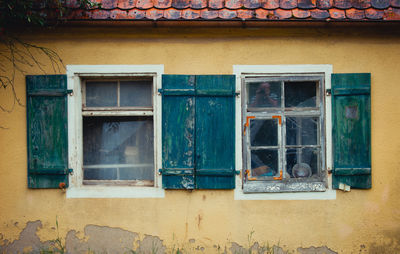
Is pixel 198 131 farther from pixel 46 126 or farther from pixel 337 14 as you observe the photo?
pixel 337 14

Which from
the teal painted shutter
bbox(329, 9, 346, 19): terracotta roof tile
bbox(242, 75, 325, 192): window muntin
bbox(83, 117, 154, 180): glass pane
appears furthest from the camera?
bbox(83, 117, 154, 180): glass pane

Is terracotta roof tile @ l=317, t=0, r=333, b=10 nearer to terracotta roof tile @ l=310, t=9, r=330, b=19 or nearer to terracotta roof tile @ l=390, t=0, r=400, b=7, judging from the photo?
terracotta roof tile @ l=310, t=9, r=330, b=19

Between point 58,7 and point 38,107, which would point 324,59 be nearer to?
point 58,7

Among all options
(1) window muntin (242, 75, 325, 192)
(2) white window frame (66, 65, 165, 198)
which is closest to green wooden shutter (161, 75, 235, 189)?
(2) white window frame (66, 65, 165, 198)

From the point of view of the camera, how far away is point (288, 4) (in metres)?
3.96

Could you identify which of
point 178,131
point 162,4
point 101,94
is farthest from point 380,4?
point 101,94

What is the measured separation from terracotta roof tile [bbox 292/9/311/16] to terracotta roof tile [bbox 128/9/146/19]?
5.55 feet

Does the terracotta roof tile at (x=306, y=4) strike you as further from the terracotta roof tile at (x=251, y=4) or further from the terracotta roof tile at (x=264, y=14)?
the terracotta roof tile at (x=251, y=4)

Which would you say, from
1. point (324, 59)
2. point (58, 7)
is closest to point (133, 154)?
point (58, 7)

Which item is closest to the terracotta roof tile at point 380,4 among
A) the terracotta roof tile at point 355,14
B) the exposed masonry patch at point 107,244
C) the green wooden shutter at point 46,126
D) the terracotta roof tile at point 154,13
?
the terracotta roof tile at point 355,14

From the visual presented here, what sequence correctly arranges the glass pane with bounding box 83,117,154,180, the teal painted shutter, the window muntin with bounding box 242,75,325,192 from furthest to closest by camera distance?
the glass pane with bounding box 83,117,154,180, the window muntin with bounding box 242,75,325,192, the teal painted shutter

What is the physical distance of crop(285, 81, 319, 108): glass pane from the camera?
4.17 m

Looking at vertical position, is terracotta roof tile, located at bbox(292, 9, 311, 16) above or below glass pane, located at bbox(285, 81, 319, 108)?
above

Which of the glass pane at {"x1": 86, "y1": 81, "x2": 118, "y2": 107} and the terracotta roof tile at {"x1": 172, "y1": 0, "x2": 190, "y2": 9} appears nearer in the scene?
the terracotta roof tile at {"x1": 172, "y1": 0, "x2": 190, "y2": 9}
